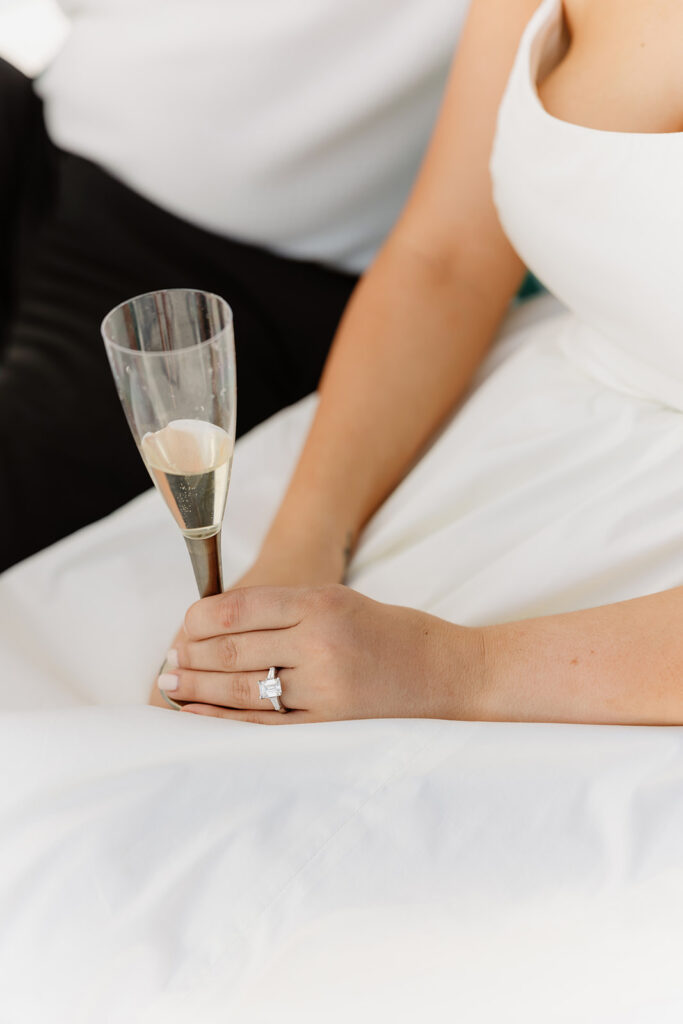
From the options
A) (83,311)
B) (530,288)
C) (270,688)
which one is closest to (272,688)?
(270,688)

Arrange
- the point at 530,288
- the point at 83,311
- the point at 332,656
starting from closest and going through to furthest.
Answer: the point at 332,656, the point at 83,311, the point at 530,288

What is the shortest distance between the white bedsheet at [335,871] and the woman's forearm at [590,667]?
35 millimetres

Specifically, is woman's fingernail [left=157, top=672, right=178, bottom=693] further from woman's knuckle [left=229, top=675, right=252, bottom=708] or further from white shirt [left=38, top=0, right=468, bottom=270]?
white shirt [left=38, top=0, right=468, bottom=270]

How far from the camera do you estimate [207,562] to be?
753mm

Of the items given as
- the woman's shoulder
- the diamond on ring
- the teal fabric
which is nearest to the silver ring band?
the diamond on ring

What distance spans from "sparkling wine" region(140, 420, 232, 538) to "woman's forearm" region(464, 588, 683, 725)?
0.72 feet

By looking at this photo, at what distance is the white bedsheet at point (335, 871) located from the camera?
587mm

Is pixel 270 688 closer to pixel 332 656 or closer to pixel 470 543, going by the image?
pixel 332 656

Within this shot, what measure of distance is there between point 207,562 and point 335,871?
25 centimetres

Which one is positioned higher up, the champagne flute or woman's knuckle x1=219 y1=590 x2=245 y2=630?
the champagne flute

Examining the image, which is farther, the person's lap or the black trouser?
the black trouser

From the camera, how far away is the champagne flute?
636mm

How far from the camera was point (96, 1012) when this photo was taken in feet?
1.90

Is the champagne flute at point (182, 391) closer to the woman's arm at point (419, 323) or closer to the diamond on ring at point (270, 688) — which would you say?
the diamond on ring at point (270, 688)
